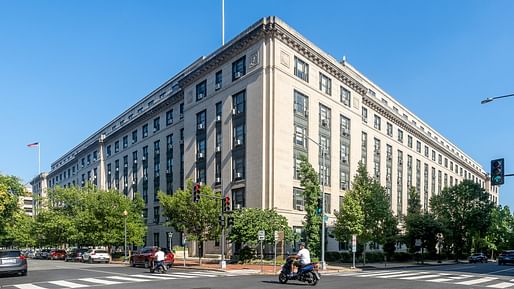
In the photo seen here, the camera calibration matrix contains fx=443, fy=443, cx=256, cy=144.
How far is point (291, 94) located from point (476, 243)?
52.0 m

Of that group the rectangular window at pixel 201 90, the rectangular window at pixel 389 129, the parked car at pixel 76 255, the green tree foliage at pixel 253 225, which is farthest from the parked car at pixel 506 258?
the parked car at pixel 76 255

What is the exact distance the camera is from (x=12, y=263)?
25.6m

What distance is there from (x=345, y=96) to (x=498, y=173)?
114 ft

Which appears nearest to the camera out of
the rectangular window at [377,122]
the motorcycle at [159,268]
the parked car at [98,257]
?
the motorcycle at [159,268]

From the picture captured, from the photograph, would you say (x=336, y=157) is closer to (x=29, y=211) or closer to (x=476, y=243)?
(x=476, y=243)

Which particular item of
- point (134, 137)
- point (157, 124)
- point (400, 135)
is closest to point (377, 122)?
point (400, 135)

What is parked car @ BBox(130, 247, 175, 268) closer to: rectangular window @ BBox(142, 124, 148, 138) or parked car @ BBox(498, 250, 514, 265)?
parked car @ BBox(498, 250, 514, 265)

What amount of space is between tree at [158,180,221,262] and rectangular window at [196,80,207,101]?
1708 cm

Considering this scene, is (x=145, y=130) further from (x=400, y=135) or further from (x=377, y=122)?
(x=400, y=135)

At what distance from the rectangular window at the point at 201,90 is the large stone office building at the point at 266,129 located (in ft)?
0.47

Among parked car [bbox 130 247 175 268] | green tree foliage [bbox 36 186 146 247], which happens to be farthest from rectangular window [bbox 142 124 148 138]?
parked car [bbox 130 247 175 268]

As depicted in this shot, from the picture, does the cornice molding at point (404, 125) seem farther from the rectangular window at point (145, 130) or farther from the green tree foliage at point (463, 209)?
the rectangular window at point (145, 130)

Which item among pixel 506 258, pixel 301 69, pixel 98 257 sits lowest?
pixel 506 258

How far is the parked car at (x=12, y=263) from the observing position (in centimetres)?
2530
